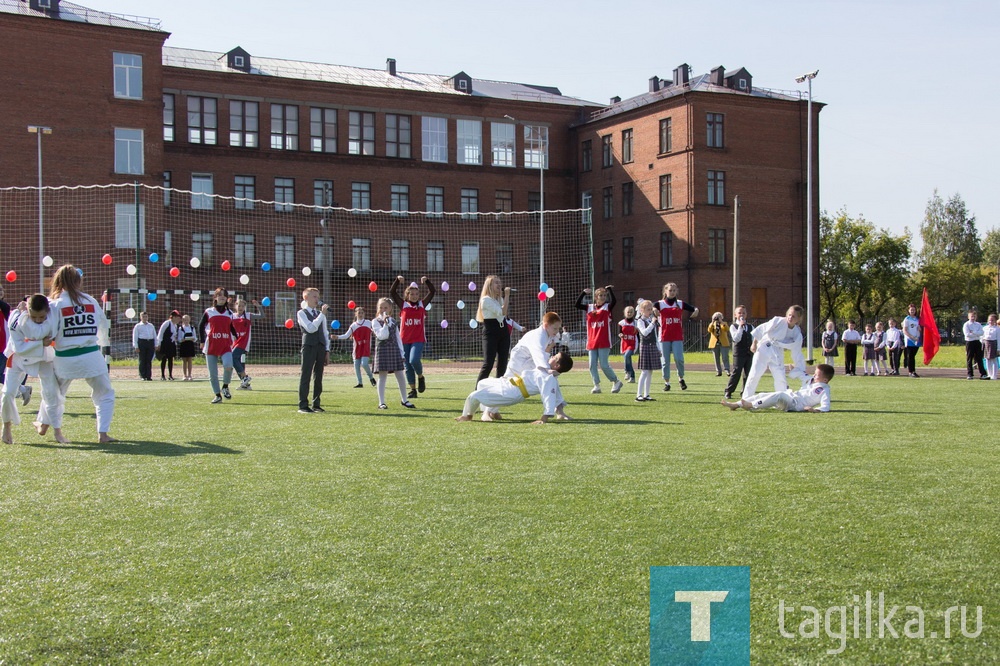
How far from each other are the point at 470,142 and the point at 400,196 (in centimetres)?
576

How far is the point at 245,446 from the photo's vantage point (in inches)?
388

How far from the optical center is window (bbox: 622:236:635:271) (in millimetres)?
57719

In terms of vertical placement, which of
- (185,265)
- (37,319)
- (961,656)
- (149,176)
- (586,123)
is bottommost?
(961,656)

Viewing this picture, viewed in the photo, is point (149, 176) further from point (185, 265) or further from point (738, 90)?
point (738, 90)

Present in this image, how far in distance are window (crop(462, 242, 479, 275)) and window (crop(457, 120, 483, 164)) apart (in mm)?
5981

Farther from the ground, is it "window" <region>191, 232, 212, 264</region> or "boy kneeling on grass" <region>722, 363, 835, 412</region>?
"window" <region>191, 232, 212, 264</region>

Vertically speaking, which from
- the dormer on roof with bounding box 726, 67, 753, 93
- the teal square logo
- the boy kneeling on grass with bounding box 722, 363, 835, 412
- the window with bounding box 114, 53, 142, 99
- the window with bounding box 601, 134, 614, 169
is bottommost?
the teal square logo

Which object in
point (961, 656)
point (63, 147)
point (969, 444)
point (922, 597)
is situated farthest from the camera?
point (63, 147)

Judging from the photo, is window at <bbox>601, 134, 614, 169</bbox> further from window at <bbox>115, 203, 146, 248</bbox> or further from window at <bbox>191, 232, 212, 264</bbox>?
window at <bbox>115, 203, 146, 248</bbox>

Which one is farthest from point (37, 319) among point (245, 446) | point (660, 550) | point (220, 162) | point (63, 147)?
point (220, 162)

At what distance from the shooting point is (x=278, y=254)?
5169 centimetres

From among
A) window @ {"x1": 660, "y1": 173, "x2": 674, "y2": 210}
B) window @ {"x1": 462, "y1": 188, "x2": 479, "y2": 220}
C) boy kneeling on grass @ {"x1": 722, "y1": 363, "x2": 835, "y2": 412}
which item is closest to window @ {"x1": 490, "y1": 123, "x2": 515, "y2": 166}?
window @ {"x1": 462, "y1": 188, "x2": 479, "y2": 220}

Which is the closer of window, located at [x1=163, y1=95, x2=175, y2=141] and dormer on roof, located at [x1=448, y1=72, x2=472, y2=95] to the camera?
window, located at [x1=163, y1=95, x2=175, y2=141]

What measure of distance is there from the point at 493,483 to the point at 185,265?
4496 centimetres
